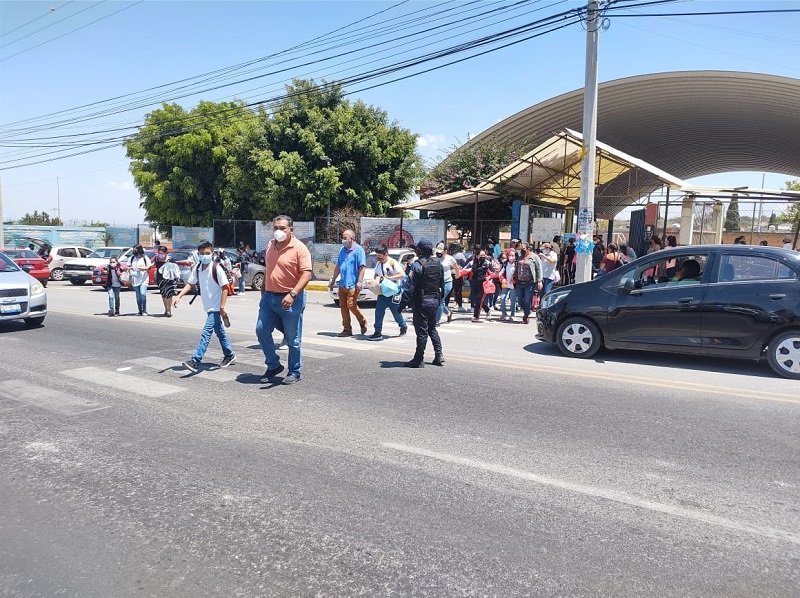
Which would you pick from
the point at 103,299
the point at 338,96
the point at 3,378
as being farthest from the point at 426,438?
the point at 338,96

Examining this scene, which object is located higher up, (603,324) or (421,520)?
(603,324)

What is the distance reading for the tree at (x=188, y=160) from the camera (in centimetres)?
3039

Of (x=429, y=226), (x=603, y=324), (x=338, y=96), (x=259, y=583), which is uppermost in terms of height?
(x=338, y=96)

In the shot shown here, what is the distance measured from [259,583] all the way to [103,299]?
55.7 ft

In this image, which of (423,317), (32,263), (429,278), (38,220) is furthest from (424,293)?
(38,220)

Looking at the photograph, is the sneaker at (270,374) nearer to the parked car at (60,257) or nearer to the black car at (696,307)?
the black car at (696,307)

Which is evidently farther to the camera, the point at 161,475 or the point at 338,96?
the point at 338,96

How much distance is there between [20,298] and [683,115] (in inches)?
1110

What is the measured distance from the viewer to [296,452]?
4.67 meters

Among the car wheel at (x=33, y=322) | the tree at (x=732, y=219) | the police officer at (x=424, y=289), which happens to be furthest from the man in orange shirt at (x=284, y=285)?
the tree at (x=732, y=219)

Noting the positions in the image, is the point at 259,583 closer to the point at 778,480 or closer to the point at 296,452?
the point at 296,452

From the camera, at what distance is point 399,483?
4.09m

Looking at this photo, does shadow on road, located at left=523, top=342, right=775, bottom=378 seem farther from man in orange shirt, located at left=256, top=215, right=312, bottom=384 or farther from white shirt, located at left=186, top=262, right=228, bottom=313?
white shirt, located at left=186, top=262, right=228, bottom=313

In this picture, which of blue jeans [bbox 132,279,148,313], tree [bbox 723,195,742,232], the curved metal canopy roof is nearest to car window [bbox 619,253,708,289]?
blue jeans [bbox 132,279,148,313]
